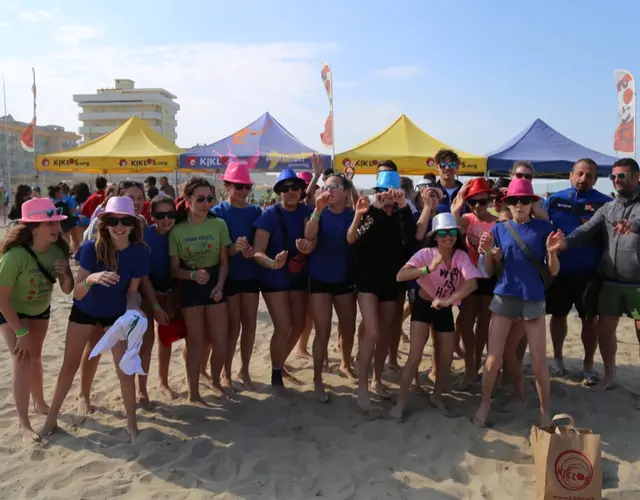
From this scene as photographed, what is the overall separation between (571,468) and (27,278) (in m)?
3.76

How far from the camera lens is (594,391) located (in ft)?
14.9

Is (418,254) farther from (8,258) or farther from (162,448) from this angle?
(8,258)

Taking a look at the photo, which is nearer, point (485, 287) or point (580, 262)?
point (485, 287)

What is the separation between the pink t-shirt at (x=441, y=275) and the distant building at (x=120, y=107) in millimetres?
78289

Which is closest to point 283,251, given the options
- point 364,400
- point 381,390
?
point 364,400

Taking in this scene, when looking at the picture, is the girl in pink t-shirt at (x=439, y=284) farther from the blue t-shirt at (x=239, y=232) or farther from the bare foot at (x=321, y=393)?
the blue t-shirt at (x=239, y=232)

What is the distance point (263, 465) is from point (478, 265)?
7.11 feet

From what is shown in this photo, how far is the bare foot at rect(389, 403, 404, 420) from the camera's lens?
13.2 feet

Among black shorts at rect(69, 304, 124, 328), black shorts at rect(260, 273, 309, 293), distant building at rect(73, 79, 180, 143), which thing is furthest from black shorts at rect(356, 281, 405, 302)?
distant building at rect(73, 79, 180, 143)

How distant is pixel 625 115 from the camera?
11.8m

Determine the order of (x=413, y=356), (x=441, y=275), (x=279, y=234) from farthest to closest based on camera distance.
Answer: (x=279, y=234) → (x=413, y=356) → (x=441, y=275)

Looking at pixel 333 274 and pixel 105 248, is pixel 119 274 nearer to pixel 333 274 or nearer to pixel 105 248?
pixel 105 248

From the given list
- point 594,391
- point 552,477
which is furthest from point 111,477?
point 594,391

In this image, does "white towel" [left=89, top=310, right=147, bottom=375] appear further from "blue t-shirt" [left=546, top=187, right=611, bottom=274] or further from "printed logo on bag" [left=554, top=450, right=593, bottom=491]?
"blue t-shirt" [left=546, top=187, right=611, bottom=274]
